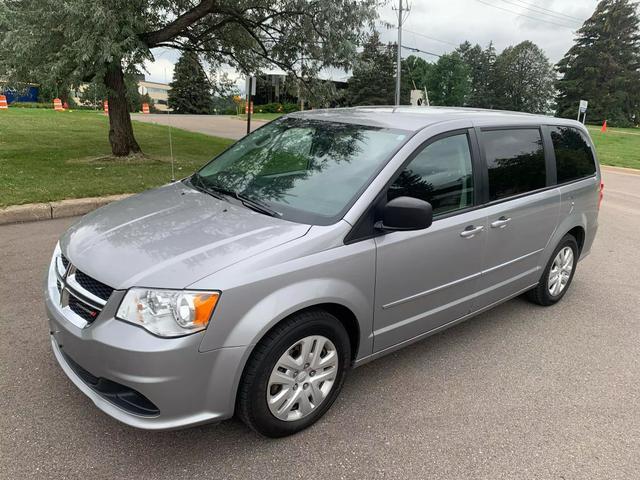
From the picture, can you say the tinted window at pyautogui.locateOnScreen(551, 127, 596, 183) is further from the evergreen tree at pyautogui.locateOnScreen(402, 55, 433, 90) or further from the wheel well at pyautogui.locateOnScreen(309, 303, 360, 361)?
the evergreen tree at pyautogui.locateOnScreen(402, 55, 433, 90)

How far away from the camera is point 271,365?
8.24 feet

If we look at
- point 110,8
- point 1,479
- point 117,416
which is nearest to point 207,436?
point 117,416

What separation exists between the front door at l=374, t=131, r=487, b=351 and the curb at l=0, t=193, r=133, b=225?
5.43 meters

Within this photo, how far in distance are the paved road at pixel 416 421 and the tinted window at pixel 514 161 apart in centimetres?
120

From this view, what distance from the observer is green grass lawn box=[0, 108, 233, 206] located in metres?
7.61

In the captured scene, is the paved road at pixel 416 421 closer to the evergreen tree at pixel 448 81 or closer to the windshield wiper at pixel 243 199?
the windshield wiper at pixel 243 199

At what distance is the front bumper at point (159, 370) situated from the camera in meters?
2.26

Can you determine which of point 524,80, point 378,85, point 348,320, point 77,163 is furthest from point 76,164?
point 524,80

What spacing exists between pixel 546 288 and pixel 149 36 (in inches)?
353

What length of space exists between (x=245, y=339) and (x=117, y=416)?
0.70 meters

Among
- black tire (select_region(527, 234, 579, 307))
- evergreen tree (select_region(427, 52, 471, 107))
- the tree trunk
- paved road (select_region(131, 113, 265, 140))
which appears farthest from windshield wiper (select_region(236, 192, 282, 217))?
evergreen tree (select_region(427, 52, 471, 107))

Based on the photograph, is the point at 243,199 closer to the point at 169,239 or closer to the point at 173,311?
the point at 169,239

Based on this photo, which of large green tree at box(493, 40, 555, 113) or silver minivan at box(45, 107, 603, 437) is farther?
large green tree at box(493, 40, 555, 113)

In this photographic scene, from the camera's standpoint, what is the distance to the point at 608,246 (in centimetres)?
688
